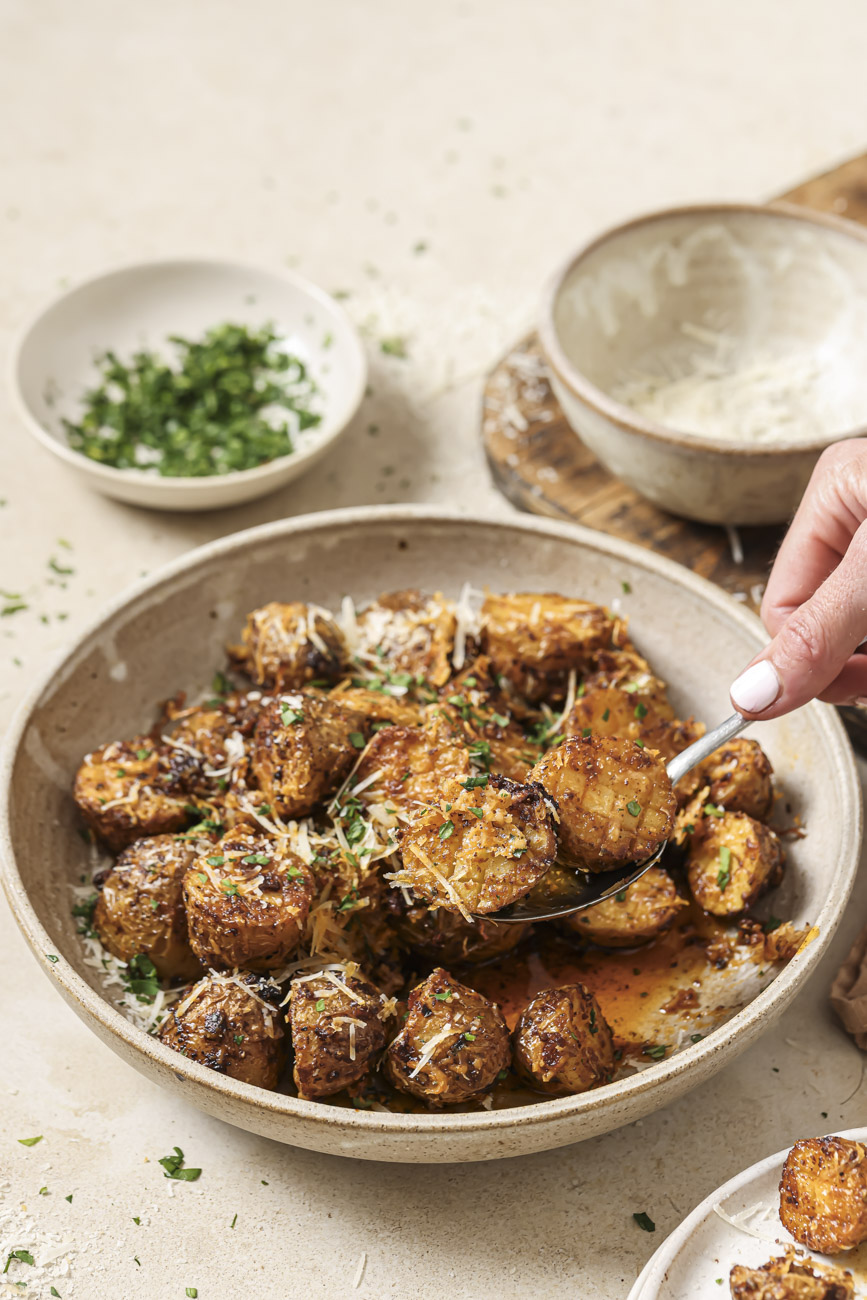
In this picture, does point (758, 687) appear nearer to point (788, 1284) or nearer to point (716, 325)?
point (788, 1284)

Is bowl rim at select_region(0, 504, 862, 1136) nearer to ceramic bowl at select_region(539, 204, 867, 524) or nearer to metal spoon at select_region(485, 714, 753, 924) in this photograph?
metal spoon at select_region(485, 714, 753, 924)

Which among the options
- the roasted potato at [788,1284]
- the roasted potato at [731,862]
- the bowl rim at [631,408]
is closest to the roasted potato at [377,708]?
the roasted potato at [731,862]

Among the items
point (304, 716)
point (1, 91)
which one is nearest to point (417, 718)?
point (304, 716)

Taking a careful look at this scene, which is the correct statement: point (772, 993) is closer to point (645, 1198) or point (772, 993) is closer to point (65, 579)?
point (645, 1198)

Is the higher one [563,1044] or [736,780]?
[736,780]

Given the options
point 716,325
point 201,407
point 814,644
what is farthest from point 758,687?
point 201,407

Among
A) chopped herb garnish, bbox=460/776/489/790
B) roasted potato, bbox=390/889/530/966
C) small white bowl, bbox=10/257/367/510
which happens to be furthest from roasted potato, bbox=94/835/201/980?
small white bowl, bbox=10/257/367/510

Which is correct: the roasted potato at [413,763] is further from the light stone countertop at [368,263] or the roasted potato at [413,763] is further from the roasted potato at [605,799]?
the light stone countertop at [368,263]
